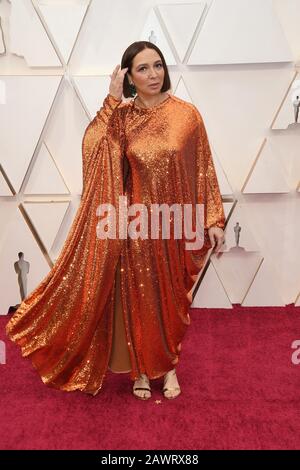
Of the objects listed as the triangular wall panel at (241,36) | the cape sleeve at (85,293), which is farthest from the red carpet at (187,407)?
the triangular wall panel at (241,36)

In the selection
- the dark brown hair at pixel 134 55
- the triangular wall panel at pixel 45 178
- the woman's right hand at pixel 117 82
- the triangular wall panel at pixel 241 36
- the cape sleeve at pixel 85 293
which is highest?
the triangular wall panel at pixel 241 36

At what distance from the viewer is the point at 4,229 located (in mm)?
3094

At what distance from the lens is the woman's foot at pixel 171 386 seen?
2.17 metres

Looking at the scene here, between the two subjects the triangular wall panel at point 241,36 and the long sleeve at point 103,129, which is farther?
the triangular wall panel at point 241,36

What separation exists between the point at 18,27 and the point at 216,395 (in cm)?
208

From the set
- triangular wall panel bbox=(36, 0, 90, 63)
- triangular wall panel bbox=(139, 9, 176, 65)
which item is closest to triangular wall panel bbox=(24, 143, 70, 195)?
triangular wall panel bbox=(36, 0, 90, 63)

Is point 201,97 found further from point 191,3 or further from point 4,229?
point 4,229

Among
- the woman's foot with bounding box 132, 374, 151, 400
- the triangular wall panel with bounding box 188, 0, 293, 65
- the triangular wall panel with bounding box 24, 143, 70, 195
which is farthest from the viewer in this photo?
the triangular wall panel with bounding box 24, 143, 70, 195

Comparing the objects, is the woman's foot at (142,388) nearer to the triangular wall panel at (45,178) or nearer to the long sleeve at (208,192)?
the long sleeve at (208,192)

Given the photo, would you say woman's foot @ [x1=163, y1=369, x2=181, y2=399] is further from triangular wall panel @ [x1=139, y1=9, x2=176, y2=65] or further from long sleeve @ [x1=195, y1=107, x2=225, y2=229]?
triangular wall panel @ [x1=139, y1=9, x2=176, y2=65]

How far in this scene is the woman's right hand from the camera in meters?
1.95

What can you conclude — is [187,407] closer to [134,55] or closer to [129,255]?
[129,255]

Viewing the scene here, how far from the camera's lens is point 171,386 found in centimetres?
219
